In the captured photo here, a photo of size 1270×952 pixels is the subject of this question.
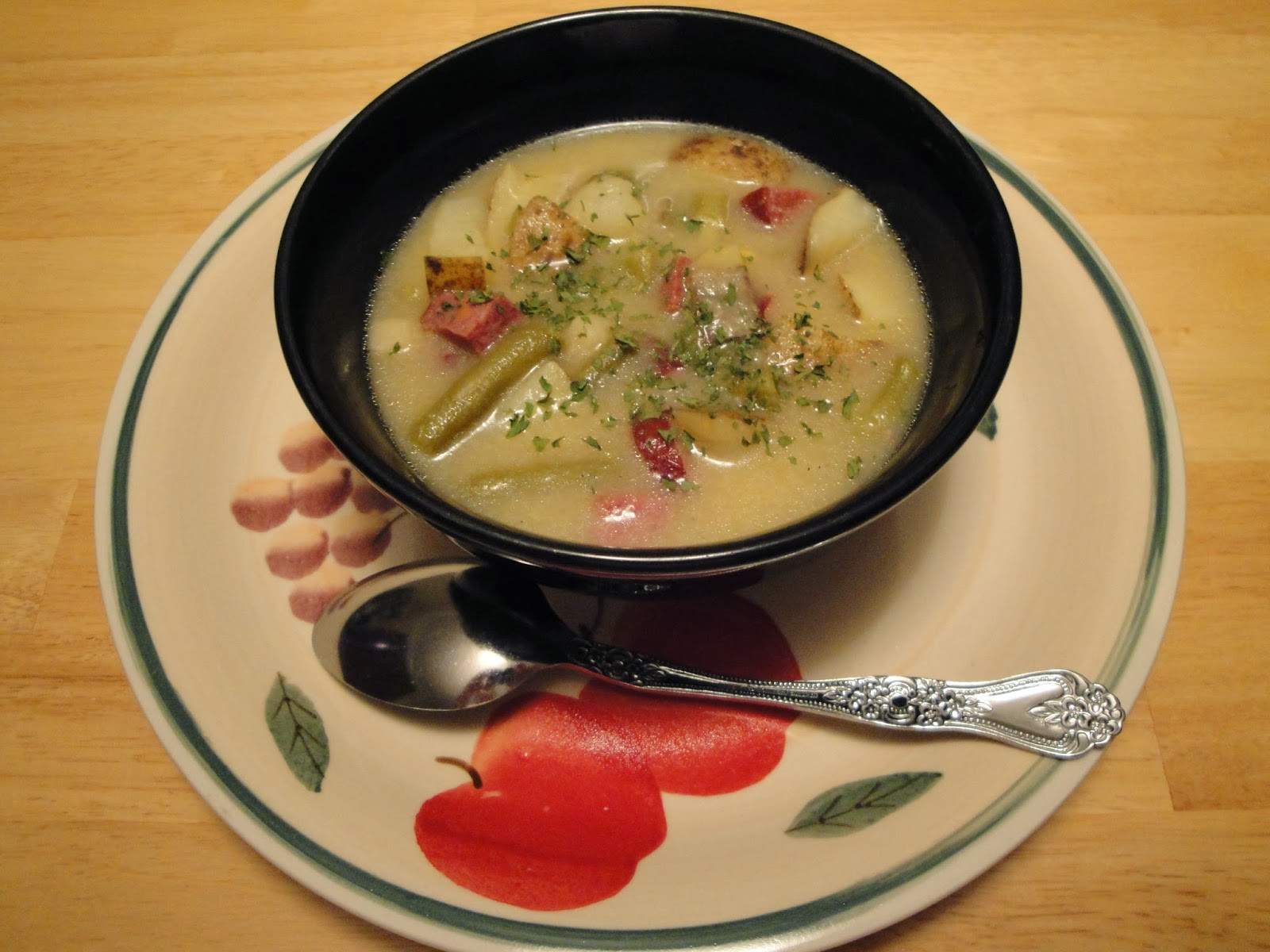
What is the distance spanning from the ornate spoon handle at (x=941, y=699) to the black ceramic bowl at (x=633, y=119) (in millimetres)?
204

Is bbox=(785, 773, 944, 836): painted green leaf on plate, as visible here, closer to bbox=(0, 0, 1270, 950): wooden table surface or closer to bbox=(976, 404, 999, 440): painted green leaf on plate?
bbox=(0, 0, 1270, 950): wooden table surface

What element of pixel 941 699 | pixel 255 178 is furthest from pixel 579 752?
pixel 255 178

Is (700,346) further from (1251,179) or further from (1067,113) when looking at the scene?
(1251,179)

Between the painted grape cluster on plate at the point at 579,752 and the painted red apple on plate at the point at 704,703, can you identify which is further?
the painted red apple on plate at the point at 704,703

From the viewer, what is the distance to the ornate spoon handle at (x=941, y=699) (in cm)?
135

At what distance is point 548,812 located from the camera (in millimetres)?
1391

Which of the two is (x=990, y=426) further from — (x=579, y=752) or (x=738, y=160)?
(x=579, y=752)

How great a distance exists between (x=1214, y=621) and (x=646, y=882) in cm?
120

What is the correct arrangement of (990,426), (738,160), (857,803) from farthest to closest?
(738,160)
(990,426)
(857,803)

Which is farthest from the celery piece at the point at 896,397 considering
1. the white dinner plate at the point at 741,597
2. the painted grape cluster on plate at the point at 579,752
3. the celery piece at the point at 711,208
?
the celery piece at the point at 711,208

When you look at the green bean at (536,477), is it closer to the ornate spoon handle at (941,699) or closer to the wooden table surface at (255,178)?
the ornate spoon handle at (941,699)

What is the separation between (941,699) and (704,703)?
0.38 m

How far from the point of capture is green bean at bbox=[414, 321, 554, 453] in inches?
66.9

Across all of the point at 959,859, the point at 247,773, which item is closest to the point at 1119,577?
the point at 959,859
